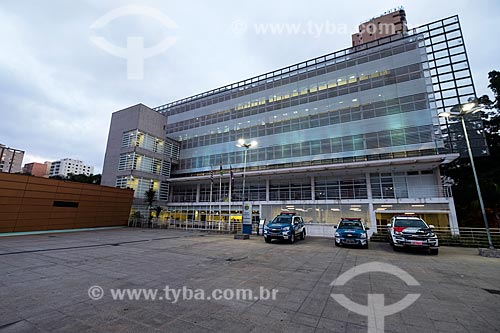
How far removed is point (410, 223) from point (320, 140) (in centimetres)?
1690

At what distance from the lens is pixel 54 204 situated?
20.1 m

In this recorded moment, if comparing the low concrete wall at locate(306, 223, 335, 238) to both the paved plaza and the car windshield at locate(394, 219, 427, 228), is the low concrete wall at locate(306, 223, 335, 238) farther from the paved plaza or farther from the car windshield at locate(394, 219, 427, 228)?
the paved plaza

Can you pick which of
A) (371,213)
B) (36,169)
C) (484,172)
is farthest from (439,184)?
(36,169)

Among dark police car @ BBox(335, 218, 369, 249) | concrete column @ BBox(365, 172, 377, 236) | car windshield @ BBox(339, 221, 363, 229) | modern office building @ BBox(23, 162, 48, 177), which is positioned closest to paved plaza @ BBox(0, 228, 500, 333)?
dark police car @ BBox(335, 218, 369, 249)

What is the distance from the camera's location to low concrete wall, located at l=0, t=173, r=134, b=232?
17.2 meters

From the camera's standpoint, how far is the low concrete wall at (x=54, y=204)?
17.2m

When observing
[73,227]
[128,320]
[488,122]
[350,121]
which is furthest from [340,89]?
[73,227]

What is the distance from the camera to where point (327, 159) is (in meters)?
27.3

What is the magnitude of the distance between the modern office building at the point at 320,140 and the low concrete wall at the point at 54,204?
278 inches

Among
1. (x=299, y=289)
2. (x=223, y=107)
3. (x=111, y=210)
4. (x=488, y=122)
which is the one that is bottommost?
(x=299, y=289)

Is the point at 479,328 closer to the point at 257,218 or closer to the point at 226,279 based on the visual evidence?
the point at 226,279

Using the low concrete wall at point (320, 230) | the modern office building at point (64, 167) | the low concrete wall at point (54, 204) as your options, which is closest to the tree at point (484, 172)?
the low concrete wall at point (320, 230)

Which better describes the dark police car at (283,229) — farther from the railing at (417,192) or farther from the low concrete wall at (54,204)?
the low concrete wall at (54,204)

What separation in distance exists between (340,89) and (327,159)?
9.93 m
